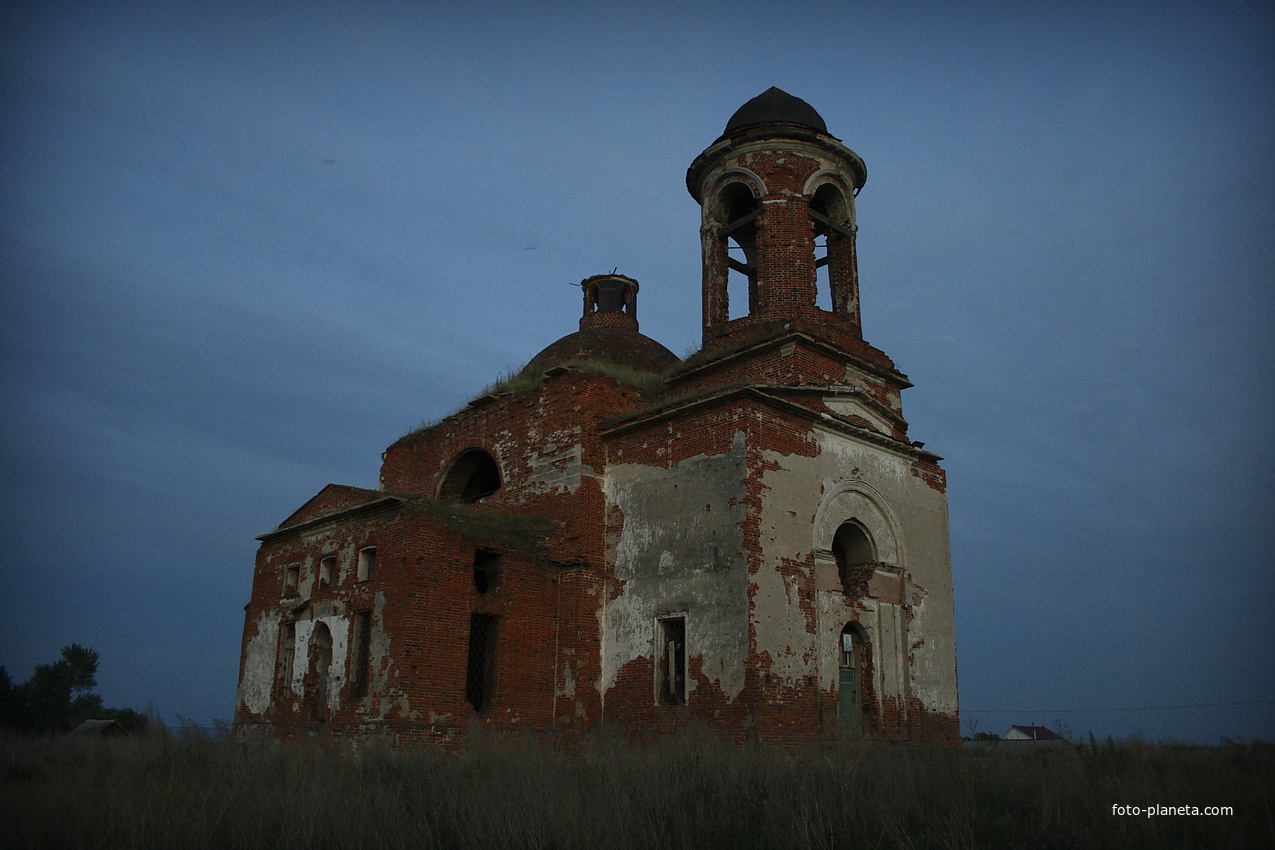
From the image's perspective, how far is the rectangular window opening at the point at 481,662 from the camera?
1355 cm

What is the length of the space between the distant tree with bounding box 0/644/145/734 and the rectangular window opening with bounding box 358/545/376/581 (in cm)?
2801

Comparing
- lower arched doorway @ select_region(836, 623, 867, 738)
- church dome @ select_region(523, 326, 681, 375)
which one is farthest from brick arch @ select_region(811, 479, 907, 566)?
church dome @ select_region(523, 326, 681, 375)

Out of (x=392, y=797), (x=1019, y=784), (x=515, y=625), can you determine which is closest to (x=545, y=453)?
(x=515, y=625)

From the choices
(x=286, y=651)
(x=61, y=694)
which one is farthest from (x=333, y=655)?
(x=61, y=694)

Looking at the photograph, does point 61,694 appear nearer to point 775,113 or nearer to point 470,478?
point 470,478

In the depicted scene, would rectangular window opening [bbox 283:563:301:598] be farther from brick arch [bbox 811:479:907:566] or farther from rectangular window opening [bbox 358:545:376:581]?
brick arch [bbox 811:479:907:566]

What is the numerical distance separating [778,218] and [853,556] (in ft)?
20.3

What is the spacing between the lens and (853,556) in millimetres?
14438

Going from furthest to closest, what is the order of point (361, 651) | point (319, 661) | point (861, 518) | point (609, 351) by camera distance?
point (609, 351), point (319, 661), point (861, 518), point (361, 651)

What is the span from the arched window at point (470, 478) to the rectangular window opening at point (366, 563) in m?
3.08

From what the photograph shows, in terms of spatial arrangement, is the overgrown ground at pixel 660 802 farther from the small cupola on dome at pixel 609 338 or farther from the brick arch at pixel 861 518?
the small cupola on dome at pixel 609 338

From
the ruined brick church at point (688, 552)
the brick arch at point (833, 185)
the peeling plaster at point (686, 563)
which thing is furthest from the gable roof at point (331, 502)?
the brick arch at point (833, 185)

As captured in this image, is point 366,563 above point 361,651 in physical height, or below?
above

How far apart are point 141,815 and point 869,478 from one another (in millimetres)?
11125
